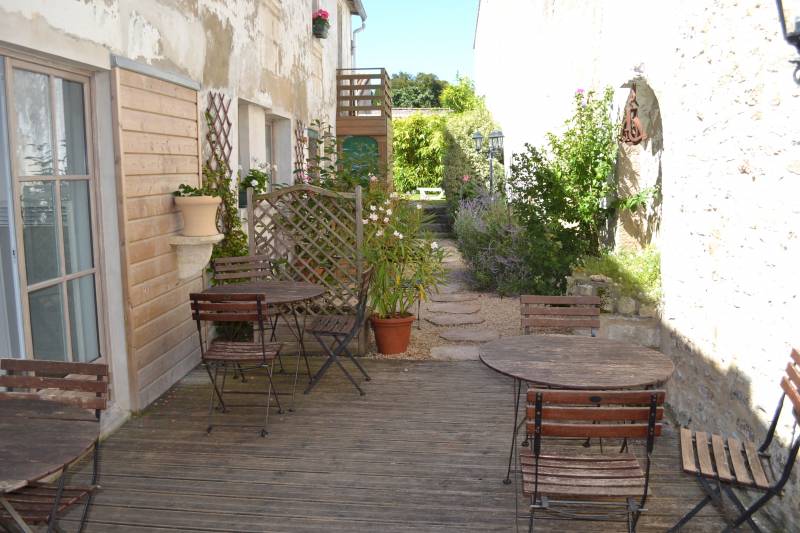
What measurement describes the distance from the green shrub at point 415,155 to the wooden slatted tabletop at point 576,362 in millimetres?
16958

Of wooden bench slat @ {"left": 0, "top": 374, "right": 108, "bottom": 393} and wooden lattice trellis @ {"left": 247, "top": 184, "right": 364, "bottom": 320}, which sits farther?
wooden lattice trellis @ {"left": 247, "top": 184, "right": 364, "bottom": 320}

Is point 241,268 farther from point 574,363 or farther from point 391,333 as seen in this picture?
point 574,363

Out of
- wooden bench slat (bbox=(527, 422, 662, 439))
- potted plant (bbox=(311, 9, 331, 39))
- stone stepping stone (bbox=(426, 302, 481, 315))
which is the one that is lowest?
stone stepping stone (bbox=(426, 302, 481, 315))

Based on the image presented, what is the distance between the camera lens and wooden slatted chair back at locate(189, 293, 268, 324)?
13.1 ft

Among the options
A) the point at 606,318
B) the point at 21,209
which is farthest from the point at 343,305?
the point at 21,209

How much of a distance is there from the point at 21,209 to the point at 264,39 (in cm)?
436

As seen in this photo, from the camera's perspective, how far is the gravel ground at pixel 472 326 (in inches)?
234

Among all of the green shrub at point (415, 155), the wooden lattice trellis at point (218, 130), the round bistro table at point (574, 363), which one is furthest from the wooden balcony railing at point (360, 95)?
the round bistro table at point (574, 363)

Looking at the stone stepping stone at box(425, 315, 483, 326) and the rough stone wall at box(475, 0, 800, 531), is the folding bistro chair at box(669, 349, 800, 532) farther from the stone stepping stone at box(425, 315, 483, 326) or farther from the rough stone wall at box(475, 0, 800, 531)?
the stone stepping stone at box(425, 315, 483, 326)

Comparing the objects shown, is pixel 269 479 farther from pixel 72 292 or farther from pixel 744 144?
pixel 744 144

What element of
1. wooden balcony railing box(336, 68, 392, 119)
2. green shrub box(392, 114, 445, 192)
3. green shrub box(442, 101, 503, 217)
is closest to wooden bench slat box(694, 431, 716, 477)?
wooden balcony railing box(336, 68, 392, 119)

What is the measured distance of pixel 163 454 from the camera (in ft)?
12.2

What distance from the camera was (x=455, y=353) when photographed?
19.1ft

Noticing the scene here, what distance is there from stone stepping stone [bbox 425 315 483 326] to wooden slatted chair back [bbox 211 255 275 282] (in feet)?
6.83
